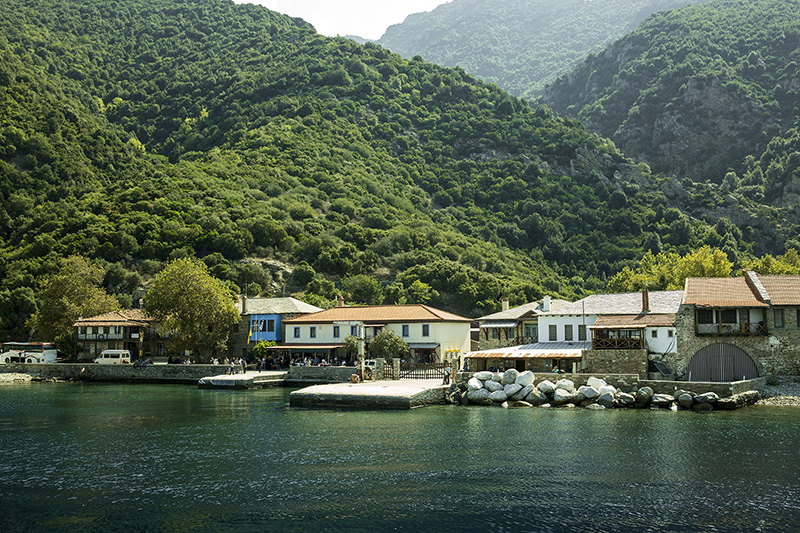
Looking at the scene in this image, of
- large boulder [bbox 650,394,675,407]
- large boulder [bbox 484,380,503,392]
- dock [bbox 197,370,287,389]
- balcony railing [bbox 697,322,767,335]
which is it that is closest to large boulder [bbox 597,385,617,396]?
large boulder [bbox 650,394,675,407]

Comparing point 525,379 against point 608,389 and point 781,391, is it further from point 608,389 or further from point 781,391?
point 781,391

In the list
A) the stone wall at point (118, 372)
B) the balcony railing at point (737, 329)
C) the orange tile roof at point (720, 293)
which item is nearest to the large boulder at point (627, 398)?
the balcony railing at point (737, 329)

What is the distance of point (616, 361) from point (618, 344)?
157cm

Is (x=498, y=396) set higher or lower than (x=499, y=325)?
lower

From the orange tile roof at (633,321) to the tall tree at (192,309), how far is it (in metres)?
38.3

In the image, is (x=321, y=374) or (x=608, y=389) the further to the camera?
(x=321, y=374)

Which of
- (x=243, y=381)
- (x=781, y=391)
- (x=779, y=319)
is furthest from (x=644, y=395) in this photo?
(x=243, y=381)

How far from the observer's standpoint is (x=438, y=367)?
58594mm

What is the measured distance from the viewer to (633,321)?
49.7 metres

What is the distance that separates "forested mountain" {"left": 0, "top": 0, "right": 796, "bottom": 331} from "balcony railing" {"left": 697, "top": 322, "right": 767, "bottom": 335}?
166ft

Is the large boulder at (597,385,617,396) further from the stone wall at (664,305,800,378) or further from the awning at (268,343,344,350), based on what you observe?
the awning at (268,343,344,350)

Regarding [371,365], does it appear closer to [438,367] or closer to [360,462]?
[438,367]

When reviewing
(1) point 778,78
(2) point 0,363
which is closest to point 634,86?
(1) point 778,78

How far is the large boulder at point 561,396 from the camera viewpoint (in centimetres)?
4412
